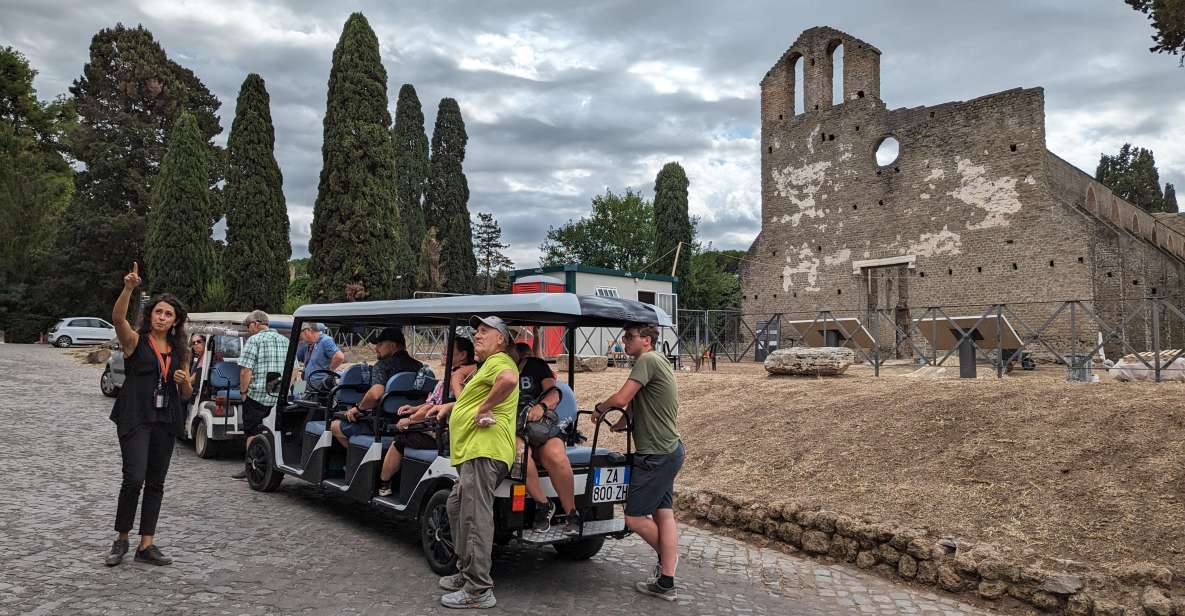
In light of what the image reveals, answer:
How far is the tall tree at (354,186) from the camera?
1074 inches

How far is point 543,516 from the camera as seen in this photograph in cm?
516

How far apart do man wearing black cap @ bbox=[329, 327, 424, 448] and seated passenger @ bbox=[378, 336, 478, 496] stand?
579 millimetres

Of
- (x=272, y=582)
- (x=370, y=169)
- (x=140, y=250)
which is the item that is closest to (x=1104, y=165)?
(x=370, y=169)

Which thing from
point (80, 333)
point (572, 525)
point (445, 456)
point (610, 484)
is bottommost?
point (572, 525)

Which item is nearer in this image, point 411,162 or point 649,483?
point 649,483

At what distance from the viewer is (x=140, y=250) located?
4025 centimetres

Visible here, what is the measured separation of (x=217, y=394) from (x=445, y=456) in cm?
585

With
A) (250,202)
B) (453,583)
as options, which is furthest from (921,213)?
(250,202)

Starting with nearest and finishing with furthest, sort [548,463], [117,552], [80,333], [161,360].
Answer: [548,463] < [117,552] < [161,360] < [80,333]

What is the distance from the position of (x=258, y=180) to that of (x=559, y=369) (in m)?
20.5

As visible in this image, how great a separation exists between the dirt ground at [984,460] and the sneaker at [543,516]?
313 cm

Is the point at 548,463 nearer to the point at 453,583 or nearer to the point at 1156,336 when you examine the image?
the point at 453,583

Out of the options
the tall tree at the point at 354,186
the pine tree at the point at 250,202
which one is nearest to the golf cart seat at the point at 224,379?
the tall tree at the point at 354,186

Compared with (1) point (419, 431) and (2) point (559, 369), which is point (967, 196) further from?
(1) point (419, 431)
